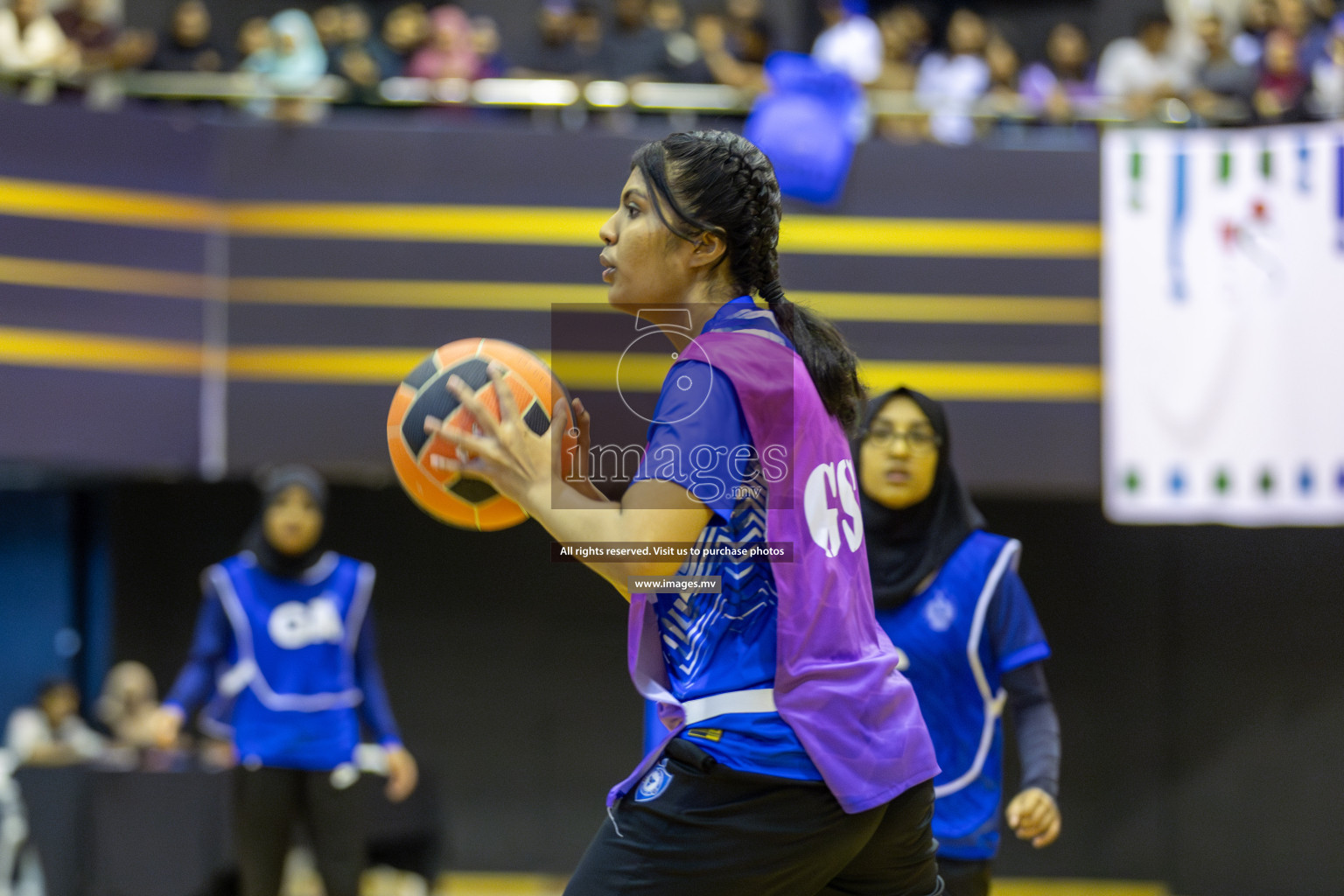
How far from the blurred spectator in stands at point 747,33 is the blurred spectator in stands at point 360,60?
2.27m

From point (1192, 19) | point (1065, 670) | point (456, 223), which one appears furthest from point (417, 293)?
point (1192, 19)

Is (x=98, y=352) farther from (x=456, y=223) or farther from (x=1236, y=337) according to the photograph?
(x=1236, y=337)

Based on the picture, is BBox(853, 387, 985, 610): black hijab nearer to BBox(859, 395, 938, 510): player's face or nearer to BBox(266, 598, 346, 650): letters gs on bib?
BBox(859, 395, 938, 510): player's face

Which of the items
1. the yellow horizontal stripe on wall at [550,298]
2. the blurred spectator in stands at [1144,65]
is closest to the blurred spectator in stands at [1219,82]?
the blurred spectator in stands at [1144,65]

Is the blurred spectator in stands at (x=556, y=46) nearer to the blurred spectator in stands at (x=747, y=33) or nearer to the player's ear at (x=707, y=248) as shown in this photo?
the blurred spectator in stands at (x=747, y=33)

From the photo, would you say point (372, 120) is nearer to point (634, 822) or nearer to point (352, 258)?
point (352, 258)

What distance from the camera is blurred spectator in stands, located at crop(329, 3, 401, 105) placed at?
8.12m

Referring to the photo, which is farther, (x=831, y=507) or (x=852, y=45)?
(x=852, y=45)

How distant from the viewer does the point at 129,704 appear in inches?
311

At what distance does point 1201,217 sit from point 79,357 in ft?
20.6

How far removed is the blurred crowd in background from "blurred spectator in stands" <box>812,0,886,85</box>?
0.02 meters

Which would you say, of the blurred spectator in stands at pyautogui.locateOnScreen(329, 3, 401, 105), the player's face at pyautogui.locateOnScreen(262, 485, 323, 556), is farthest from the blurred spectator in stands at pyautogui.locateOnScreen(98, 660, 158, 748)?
the blurred spectator in stands at pyautogui.locateOnScreen(329, 3, 401, 105)

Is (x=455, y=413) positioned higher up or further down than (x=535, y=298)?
further down

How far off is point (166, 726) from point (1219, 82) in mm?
7051
